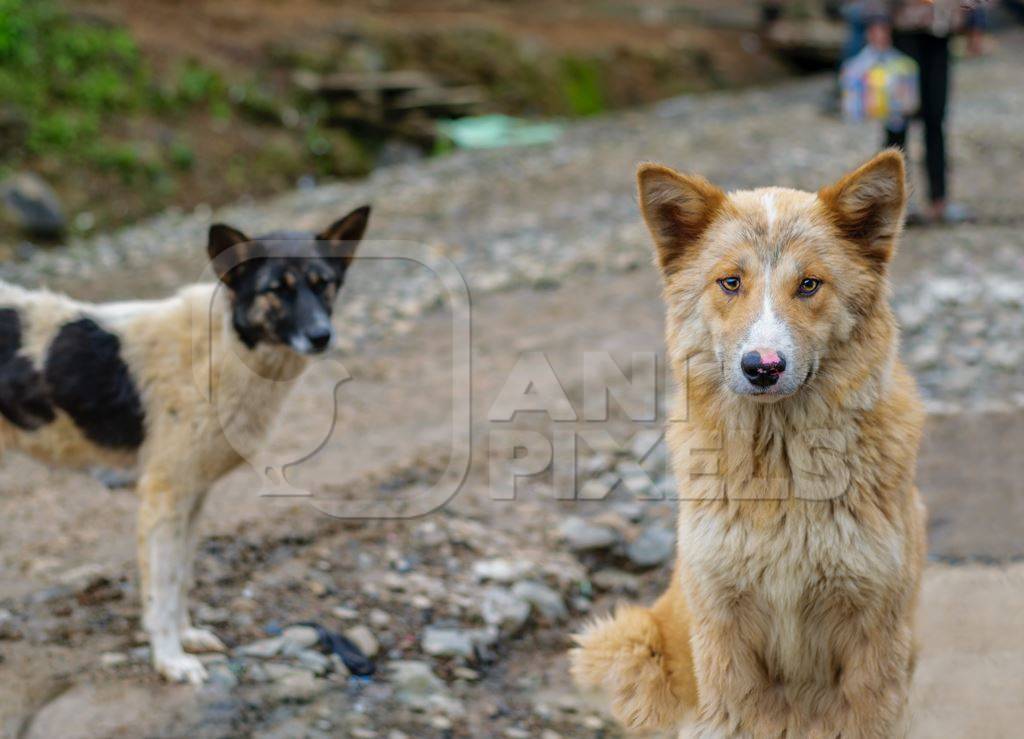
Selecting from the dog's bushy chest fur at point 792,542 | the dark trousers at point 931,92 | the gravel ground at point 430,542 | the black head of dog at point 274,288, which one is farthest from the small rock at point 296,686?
the dark trousers at point 931,92

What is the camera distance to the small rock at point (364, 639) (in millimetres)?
4977

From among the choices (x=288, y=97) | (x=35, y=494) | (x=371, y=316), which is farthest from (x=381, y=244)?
(x=35, y=494)

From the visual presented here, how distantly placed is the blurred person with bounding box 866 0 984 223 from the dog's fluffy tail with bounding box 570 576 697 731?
690 centimetres

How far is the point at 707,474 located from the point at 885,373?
656mm

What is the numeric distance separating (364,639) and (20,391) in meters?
1.86

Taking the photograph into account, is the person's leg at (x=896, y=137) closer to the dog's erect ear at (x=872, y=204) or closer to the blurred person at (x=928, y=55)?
the blurred person at (x=928, y=55)

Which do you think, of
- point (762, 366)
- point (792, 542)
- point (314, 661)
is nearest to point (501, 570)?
point (314, 661)

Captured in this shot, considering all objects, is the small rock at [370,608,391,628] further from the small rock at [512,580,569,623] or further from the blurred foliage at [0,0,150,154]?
the blurred foliage at [0,0,150,154]

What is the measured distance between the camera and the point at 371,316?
9.24m

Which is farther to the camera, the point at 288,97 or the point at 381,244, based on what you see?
the point at 288,97

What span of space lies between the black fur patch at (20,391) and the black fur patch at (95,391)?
6 cm

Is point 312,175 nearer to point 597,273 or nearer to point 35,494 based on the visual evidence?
point 597,273

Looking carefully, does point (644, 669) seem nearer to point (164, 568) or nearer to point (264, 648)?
point (264, 648)

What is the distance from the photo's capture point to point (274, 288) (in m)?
5.04
